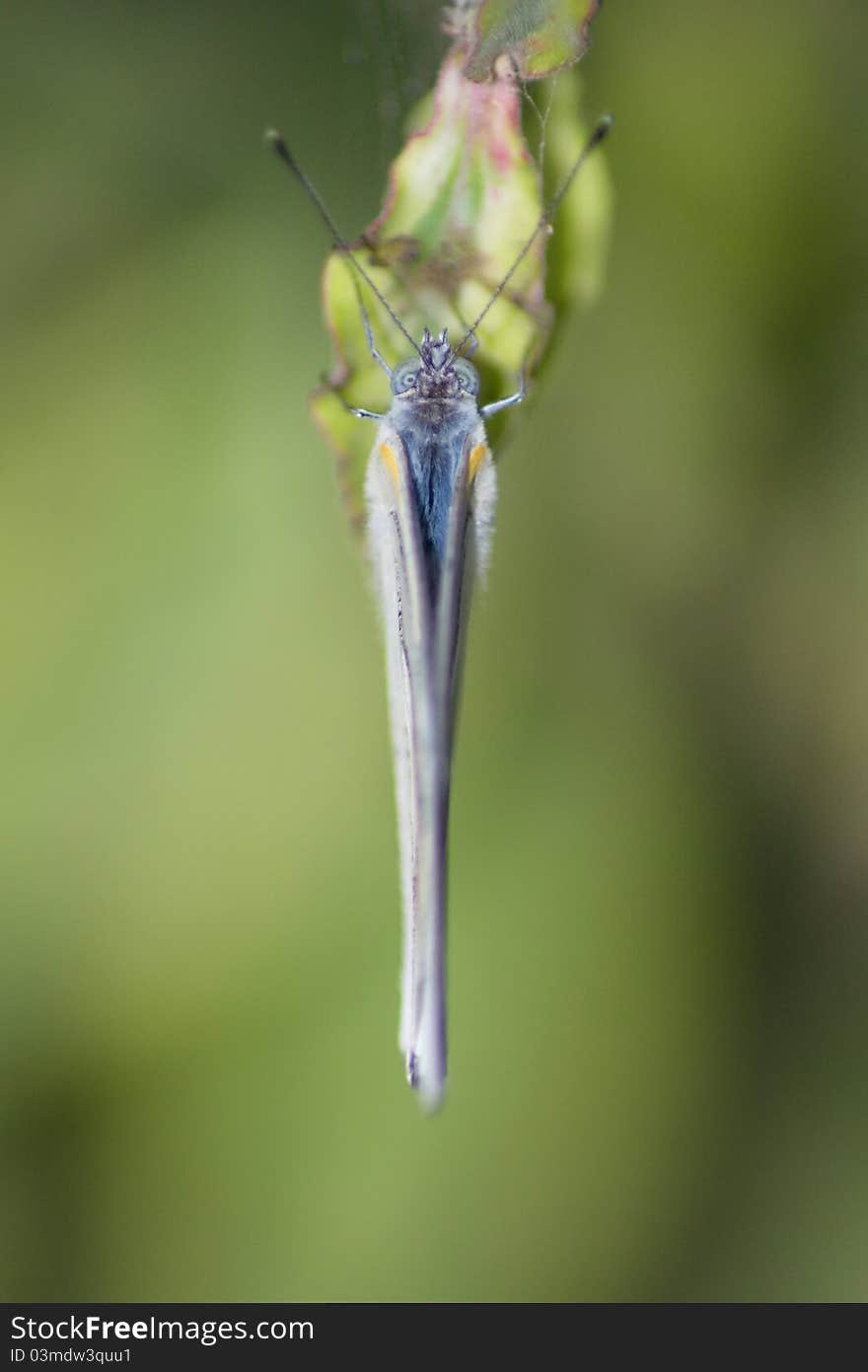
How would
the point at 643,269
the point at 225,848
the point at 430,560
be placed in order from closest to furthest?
the point at 430,560 → the point at 643,269 → the point at 225,848

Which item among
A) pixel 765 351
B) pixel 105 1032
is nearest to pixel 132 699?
pixel 105 1032

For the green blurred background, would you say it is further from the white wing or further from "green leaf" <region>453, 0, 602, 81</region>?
"green leaf" <region>453, 0, 602, 81</region>

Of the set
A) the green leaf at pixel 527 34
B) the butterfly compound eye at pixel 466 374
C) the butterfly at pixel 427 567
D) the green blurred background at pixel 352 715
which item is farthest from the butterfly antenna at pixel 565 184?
the green blurred background at pixel 352 715

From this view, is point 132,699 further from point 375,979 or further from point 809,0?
point 809,0

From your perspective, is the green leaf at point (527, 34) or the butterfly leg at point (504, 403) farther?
the butterfly leg at point (504, 403)

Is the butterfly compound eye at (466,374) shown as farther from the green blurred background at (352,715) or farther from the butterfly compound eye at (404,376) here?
the green blurred background at (352,715)

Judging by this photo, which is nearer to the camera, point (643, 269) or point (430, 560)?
point (430, 560)

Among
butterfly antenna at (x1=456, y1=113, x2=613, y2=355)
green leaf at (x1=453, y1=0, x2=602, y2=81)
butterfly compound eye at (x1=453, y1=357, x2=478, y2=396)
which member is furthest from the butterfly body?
green leaf at (x1=453, y1=0, x2=602, y2=81)
